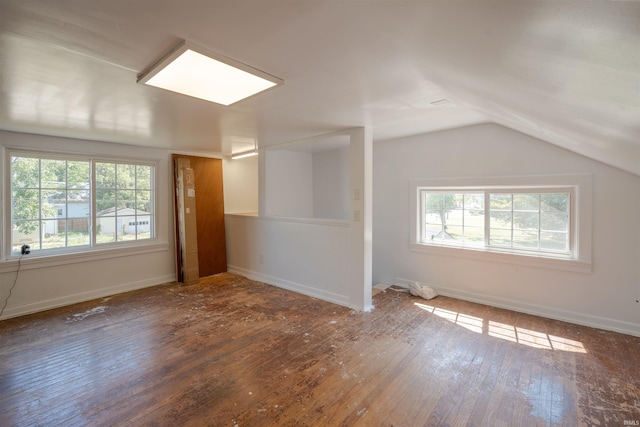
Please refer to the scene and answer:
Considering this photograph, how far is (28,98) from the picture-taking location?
2227 millimetres

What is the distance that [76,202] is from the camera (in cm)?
385

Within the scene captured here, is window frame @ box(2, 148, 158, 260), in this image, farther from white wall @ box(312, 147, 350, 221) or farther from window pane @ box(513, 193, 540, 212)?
window pane @ box(513, 193, 540, 212)

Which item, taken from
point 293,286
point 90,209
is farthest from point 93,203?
point 293,286

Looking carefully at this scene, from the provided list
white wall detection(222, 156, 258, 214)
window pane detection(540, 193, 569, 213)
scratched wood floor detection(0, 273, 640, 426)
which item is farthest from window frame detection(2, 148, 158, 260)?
window pane detection(540, 193, 569, 213)

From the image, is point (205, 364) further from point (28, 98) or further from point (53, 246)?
point (53, 246)

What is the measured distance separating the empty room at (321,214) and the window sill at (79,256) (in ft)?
0.09

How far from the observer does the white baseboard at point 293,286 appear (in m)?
3.65

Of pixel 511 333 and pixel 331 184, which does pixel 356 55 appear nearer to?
pixel 511 333

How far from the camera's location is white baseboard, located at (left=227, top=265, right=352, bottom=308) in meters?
3.65

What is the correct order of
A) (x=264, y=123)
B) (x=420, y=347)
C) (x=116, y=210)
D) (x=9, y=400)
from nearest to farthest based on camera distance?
(x=9, y=400) → (x=420, y=347) → (x=264, y=123) → (x=116, y=210)

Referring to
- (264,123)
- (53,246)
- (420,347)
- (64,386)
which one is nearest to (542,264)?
(420,347)

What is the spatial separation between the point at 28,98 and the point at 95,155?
1.92 meters

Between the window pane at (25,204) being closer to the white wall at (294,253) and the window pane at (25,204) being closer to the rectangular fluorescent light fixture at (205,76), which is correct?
the white wall at (294,253)

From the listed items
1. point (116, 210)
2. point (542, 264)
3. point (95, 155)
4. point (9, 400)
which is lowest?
point (9, 400)
